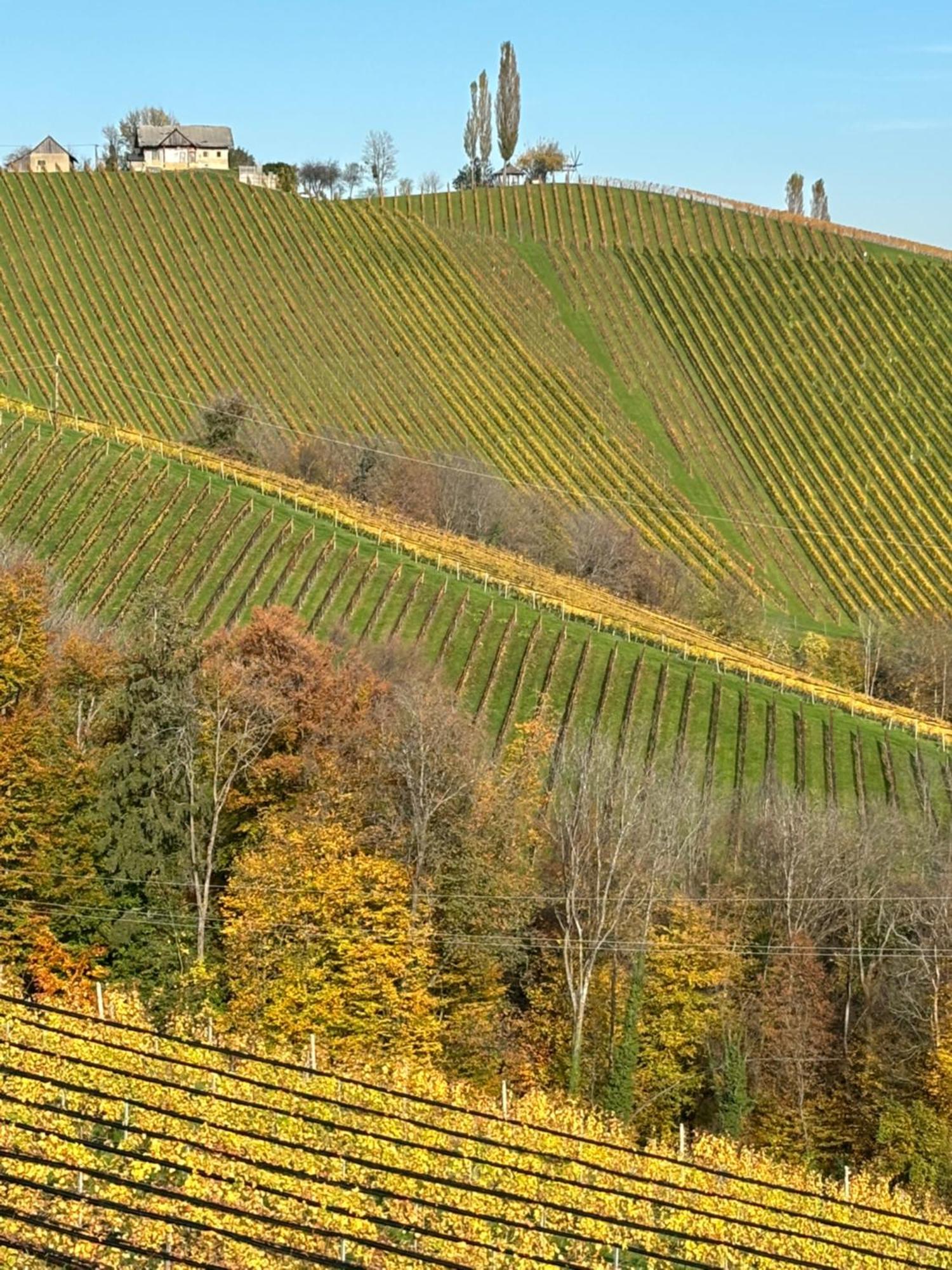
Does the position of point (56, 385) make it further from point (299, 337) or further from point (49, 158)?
A: point (49, 158)

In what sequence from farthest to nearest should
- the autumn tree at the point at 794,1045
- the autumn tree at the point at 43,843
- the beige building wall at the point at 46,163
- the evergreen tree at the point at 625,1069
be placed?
the beige building wall at the point at 46,163 < the autumn tree at the point at 794,1045 < the evergreen tree at the point at 625,1069 < the autumn tree at the point at 43,843

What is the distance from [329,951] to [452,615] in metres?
31.7

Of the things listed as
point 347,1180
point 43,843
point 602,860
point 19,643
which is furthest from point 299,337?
point 347,1180

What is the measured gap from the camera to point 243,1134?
107ft

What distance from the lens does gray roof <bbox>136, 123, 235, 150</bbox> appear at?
154 meters

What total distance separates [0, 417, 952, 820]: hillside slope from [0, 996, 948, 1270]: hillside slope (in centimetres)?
2433

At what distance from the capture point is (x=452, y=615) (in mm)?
73312

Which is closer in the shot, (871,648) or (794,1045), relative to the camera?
(794,1045)

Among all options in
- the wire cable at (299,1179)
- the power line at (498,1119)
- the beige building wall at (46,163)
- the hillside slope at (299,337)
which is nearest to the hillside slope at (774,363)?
the hillside slope at (299,337)

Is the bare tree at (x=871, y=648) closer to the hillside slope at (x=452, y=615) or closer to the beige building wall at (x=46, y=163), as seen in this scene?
the hillside slope at (x=452, y=615)

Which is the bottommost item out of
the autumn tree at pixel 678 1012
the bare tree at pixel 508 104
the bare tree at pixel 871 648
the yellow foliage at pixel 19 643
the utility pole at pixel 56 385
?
the autumn tree at pixel 678 1012

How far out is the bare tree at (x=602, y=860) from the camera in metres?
47.2

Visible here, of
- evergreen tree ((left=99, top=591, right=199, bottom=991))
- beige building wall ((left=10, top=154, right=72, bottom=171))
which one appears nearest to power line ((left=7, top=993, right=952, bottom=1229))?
evergreen tree ((left=99, top=591, right=199, bottom=991))

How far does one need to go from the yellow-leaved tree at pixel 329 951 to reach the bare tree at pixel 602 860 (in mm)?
5030
